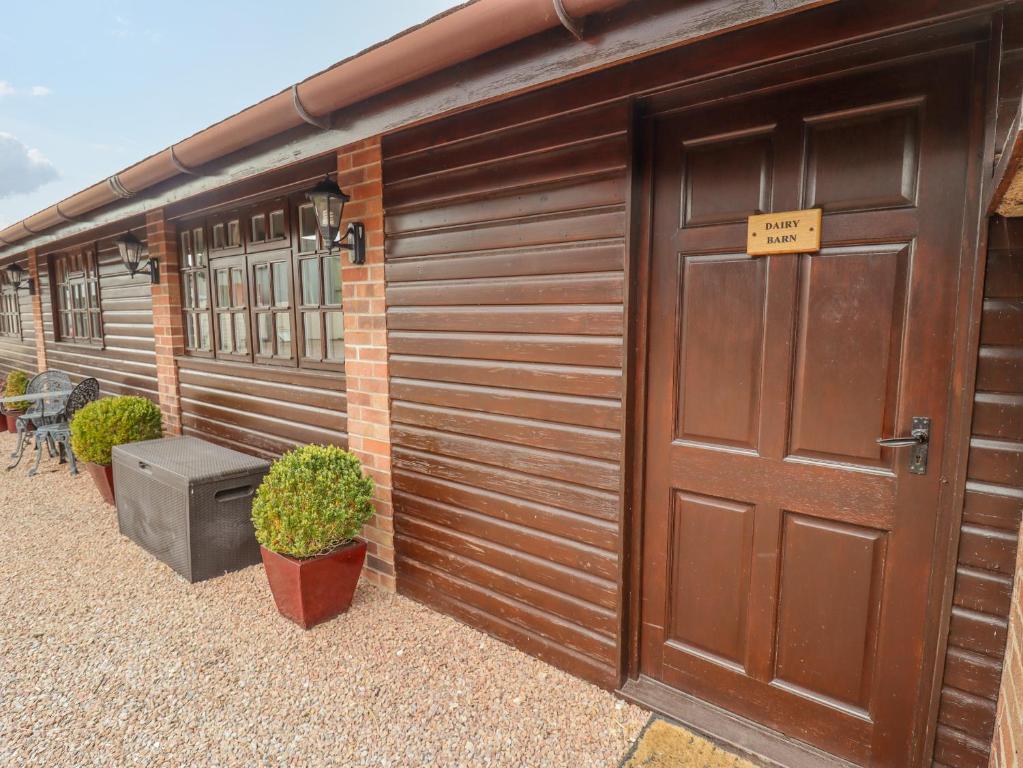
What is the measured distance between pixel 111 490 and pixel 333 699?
3.47 m

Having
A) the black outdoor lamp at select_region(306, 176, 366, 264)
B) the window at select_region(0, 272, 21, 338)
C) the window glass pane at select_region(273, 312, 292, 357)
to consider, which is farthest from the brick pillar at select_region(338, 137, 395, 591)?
the window at select_region(0, 272, 21, 338)

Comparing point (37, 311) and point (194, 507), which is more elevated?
point (37, 311)

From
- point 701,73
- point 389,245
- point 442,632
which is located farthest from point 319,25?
point 442,632

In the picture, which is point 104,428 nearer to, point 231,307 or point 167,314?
point 167,314

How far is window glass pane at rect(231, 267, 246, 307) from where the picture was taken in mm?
4051

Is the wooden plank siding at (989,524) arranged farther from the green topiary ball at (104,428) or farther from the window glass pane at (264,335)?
the green topiary ball at (104,428)

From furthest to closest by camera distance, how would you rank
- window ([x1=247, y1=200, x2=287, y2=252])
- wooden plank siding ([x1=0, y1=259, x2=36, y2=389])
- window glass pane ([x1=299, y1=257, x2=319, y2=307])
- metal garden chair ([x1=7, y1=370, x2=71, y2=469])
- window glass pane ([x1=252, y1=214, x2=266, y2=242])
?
wooden plank siding ([x1=0, y1=259, x2=36, y2=389]) → metal garden chair ([x1=7, y1=370, x2=71, y2=469]) → window glass pane ([x1=252, y1=214, x2=266, y2=242]) → window ([x1=247, y1=200, x2=287, y2=252]) → window glass pane ([x1=299, y1=257, x2=319, y2=307])

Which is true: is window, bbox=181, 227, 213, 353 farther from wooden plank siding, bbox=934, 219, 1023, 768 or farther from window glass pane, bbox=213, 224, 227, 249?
wooden plank siding, bbox=934, 219, 1023, 768

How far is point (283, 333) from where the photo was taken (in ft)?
12.5

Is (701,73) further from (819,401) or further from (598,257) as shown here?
(819,401)

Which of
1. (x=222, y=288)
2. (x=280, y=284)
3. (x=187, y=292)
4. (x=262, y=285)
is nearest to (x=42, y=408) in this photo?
(x=187, y=292)

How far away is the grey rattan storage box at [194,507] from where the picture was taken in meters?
3.09

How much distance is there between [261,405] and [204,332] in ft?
4.21

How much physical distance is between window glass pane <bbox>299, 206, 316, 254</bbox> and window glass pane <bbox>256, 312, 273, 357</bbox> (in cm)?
71
